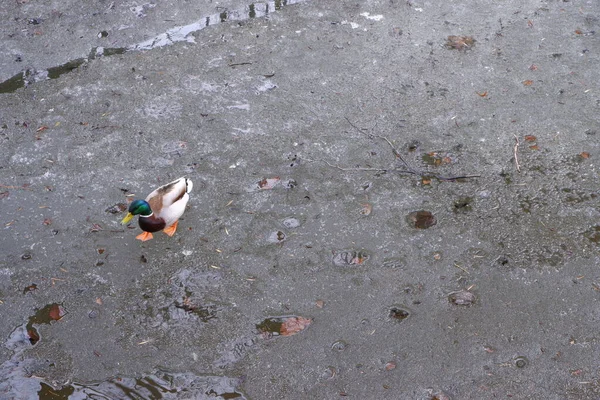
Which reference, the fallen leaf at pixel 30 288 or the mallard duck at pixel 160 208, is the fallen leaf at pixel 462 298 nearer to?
the mallard duck at pixel 160 208

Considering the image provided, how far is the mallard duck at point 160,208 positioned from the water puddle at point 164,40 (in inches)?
79.8

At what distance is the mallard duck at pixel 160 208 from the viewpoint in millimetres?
3666

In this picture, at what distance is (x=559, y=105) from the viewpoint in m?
A: 4.79

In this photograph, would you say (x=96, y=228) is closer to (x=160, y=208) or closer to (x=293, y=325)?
(x=160, y=208)

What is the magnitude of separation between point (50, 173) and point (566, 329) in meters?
3.49

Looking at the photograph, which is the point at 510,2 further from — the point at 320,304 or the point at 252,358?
the point at 252,358

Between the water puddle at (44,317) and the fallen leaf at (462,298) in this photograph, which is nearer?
the water puddle at (44,317)

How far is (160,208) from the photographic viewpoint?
369 centimetres

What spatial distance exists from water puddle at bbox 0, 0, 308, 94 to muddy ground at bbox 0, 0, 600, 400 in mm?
28

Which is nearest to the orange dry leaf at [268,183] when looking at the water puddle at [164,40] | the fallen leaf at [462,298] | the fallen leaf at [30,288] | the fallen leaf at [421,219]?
the fallen leaf at [421,219]

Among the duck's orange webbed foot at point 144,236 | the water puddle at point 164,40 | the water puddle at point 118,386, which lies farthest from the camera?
the water puddle at point 164,40

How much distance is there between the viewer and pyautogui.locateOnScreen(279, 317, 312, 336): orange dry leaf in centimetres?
335

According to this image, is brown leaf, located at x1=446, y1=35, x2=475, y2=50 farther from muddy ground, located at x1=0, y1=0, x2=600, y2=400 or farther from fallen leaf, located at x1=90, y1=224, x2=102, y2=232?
fallen leaf, located at x1=90, y1=224, x2=102, y2=232

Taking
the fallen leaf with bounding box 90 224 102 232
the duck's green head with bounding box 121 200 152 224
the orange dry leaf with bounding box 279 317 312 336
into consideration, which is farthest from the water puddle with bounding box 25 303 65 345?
the orange dry leaf with bounding box 279 317 312 336
